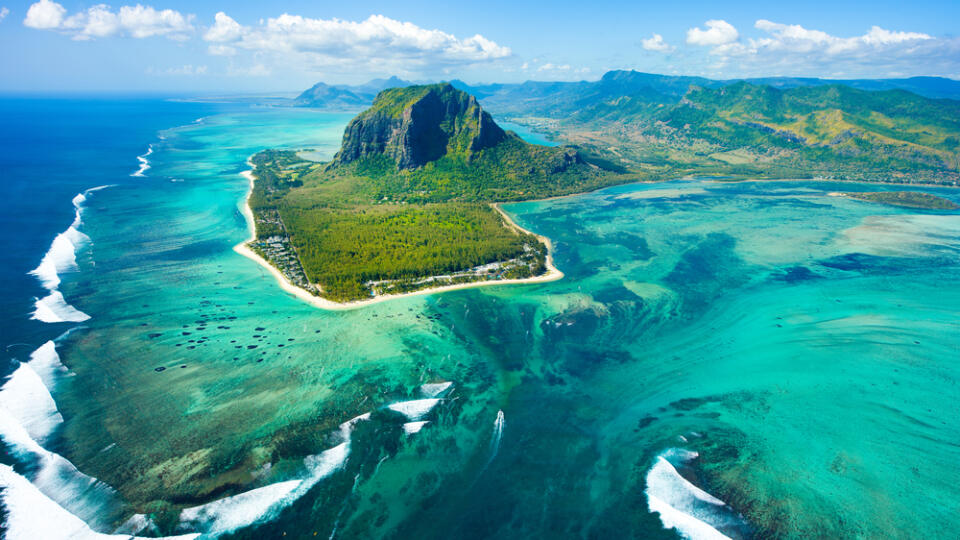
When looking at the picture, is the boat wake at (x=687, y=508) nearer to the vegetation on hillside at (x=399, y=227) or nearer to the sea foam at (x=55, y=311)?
the vegetation on hillside at (x=399, y=227)

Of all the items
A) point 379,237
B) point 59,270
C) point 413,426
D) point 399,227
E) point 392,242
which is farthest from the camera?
point 399,227

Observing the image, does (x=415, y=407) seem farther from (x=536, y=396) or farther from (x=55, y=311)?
(x=55, y=311)

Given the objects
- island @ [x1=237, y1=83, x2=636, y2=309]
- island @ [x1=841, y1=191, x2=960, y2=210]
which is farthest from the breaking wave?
island @ [x1=841, y1=191, x2=960, y2=210]

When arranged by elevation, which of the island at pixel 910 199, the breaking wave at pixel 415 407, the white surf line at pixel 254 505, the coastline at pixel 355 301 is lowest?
the white surf line at pixel 254 505

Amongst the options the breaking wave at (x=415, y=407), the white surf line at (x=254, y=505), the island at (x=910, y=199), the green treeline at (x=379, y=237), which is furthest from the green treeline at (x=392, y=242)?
the island at (x=910, y=199)

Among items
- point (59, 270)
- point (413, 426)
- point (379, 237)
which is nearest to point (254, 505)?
point (413, 426)

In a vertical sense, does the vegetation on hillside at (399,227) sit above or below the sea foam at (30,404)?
above

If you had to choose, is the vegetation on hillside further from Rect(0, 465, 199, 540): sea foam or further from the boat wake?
the boat wake
